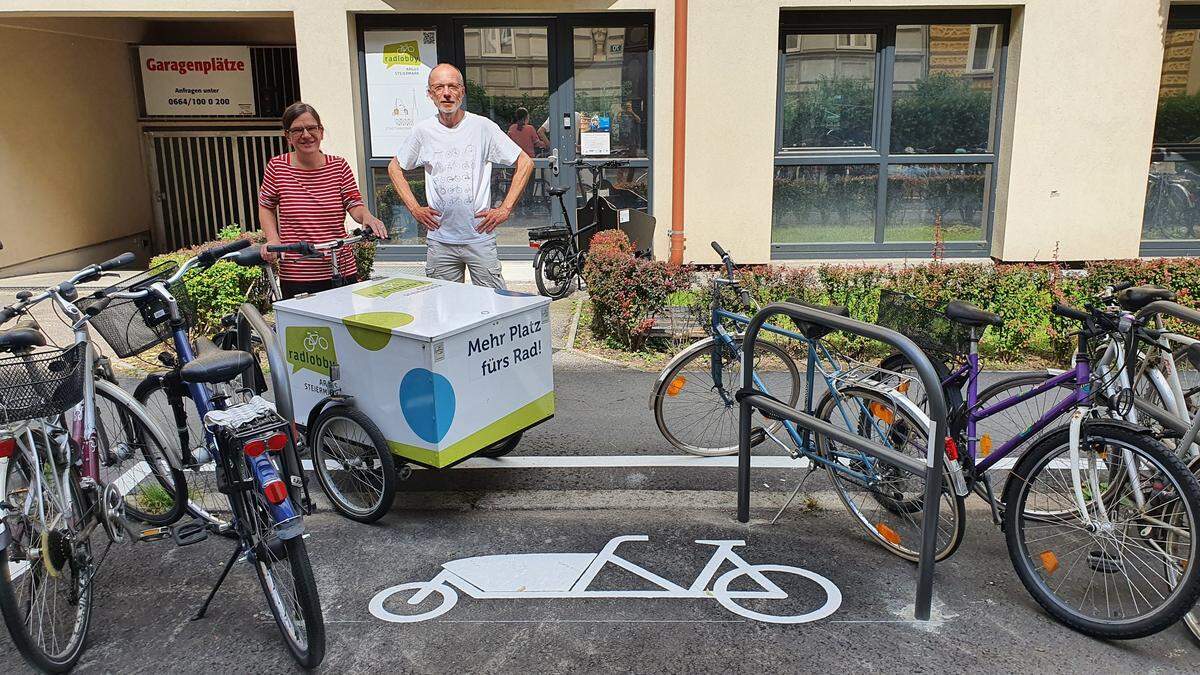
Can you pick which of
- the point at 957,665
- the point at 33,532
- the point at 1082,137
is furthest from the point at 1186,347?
the point at 1082,137

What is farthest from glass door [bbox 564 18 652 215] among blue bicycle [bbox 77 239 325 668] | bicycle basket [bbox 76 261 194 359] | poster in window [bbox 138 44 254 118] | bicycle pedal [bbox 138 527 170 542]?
bicycle pedal [bbox 138 527 170 542]

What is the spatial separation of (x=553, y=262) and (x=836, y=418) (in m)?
5.12

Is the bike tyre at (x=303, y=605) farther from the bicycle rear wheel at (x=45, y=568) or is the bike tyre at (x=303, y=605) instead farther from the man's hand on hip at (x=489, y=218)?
the man's hand on hip at (x=489, y=218)

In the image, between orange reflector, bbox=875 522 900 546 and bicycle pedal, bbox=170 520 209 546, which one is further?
orange reflector, bbox=875 522 900 546

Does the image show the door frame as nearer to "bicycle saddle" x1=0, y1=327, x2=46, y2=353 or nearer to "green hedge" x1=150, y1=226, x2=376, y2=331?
"green hedge" x1=150, y1=226, x2=376, y2=331

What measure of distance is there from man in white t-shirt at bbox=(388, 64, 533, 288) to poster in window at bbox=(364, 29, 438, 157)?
13.5 ft

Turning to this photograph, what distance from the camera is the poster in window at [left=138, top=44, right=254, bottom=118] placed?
11258 mm

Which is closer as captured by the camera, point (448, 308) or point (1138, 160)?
point (448, 308)

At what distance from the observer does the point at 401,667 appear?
320 centimetres

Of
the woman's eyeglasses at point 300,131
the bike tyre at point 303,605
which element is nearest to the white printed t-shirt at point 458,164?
the woman's eyeglasses at point 300,131

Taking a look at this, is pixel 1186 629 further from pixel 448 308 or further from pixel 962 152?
pixel 962 152

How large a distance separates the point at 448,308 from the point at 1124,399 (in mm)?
2909

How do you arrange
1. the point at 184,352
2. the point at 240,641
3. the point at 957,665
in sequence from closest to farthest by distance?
the point at 957,665 < the point at 240,641 < the point at 184,352

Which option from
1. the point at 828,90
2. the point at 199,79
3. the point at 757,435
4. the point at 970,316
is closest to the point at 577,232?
the point at 828,90
